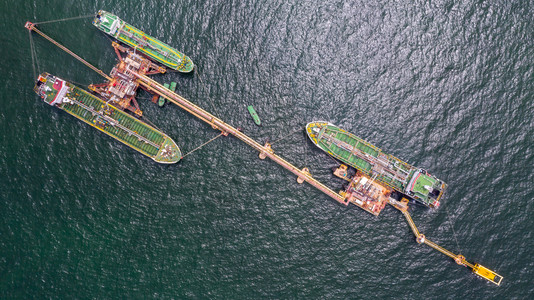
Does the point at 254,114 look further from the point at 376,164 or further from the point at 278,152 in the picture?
the point at 376,164

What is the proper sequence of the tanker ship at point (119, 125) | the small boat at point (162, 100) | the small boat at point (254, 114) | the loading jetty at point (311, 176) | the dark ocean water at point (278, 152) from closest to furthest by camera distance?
the dark ocean water at point (278, 152) → the loading jetty at point (311, 176) → the tanker ship at point (119, 125) → the small boat at point (162, 100) → the small boat at point (254, 114)

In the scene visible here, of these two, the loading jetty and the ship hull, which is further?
the ship hull

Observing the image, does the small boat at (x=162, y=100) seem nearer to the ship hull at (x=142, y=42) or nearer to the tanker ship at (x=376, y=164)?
the ship hull at (x=142, y=42)

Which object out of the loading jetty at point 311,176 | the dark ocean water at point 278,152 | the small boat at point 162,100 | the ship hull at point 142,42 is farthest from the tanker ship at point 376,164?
the small boat at point 162,100

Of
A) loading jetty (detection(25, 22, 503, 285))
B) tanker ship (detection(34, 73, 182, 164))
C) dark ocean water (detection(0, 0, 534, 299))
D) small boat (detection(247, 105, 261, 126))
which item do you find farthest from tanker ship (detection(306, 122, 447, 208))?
tanker ship (detection(34, 73, 182, 164))

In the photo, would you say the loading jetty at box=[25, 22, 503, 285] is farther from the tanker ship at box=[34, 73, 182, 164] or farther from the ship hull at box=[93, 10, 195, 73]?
the tanker ship at box=[34, 73, 182, 164]
